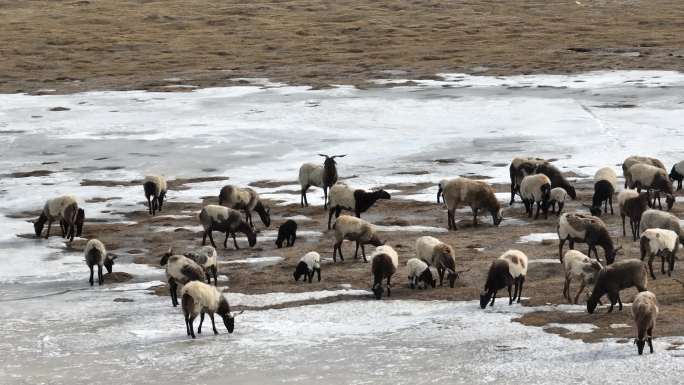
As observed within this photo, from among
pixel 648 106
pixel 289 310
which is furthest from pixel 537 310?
pixel 648 106

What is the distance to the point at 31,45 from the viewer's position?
5997cm

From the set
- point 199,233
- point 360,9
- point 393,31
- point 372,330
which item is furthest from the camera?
point 360,9

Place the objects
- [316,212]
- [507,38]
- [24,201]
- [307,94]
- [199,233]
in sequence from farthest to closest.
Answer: [507,38], [307,94], [24,201], [316,212], [199,233]

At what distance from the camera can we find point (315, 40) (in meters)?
60.8

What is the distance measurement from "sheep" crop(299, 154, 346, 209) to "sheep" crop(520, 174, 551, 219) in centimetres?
395

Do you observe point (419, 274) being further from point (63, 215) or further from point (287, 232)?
point (63, 215)

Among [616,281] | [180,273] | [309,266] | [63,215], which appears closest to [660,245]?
[616,281]

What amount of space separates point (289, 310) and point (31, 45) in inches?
1777

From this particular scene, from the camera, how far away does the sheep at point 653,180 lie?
78.8 feet

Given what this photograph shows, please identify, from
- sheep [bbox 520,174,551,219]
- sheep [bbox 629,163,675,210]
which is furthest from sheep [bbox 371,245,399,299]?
sheep [bbox 629,163,675,210]

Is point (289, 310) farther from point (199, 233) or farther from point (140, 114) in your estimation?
point (140, 114)

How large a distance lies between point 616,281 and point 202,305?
17.7ft

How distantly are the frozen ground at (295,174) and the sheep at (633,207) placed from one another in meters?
5.00

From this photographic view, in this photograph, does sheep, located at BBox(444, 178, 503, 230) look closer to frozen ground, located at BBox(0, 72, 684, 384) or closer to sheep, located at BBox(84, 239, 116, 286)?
frozen ground, located at BBox(0, 72, 684, 384)
